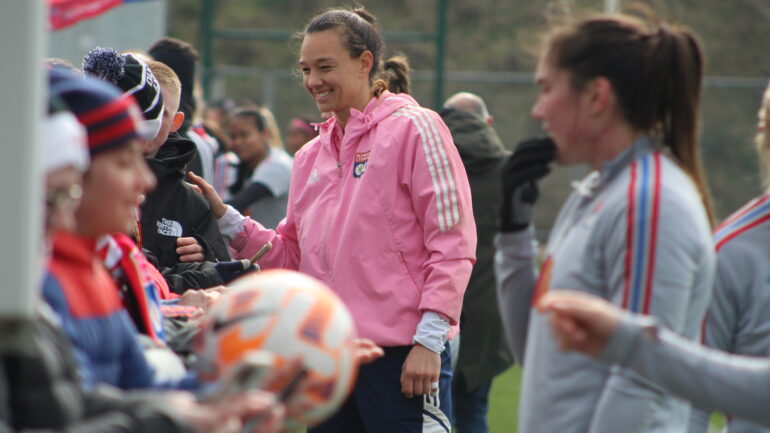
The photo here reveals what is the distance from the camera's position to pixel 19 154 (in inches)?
64.6

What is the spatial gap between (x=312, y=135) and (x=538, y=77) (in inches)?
283

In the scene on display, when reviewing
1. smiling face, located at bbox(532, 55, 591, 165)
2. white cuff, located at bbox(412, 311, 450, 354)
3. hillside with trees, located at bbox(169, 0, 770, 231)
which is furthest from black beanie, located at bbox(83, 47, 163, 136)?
hillside with trees, located at bbox(169, 0, 770, 231)

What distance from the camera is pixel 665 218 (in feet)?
7.36

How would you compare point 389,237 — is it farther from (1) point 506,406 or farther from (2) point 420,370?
(1) point 506,406

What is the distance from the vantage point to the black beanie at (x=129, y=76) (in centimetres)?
345

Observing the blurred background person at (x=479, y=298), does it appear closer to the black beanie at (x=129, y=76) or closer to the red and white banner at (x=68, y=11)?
the black beanie at (x=129, y=76)

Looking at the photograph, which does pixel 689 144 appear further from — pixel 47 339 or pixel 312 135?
pixel 312 135

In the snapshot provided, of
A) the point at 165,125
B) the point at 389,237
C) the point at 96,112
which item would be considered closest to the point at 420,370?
the point at 389,237

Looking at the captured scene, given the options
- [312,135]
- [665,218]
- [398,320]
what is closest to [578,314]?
[665,218]

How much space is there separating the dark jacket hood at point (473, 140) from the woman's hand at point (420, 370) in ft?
7.33

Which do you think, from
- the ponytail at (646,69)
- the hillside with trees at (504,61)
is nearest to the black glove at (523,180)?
the ponytail at (646,69)

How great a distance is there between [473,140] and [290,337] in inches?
148

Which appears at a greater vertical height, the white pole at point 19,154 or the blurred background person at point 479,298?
the white pole at point 19,154

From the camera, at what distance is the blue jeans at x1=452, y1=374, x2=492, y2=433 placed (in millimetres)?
5840
